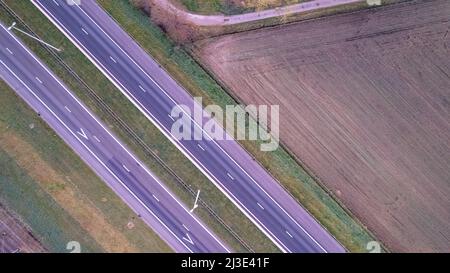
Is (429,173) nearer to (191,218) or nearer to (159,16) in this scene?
(191,218)

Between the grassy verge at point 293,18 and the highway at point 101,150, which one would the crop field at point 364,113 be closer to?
the grassy verge at point 293,18

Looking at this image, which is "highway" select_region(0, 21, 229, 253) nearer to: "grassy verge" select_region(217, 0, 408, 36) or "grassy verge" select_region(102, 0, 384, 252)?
"grassy verge" select_region(102, 0, 384, 252)

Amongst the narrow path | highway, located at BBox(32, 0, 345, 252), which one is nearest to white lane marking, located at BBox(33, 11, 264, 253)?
highway, located at BBox(32, 0, 345, 252)

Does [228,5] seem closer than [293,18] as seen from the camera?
Yes

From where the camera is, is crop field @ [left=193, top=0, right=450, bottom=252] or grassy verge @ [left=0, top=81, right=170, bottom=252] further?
crop field @ [left=193, top=0, right=450, bottom=252]

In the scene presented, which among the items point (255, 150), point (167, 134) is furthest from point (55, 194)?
point (255, 150)

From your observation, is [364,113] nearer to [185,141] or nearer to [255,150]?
[255,150]
